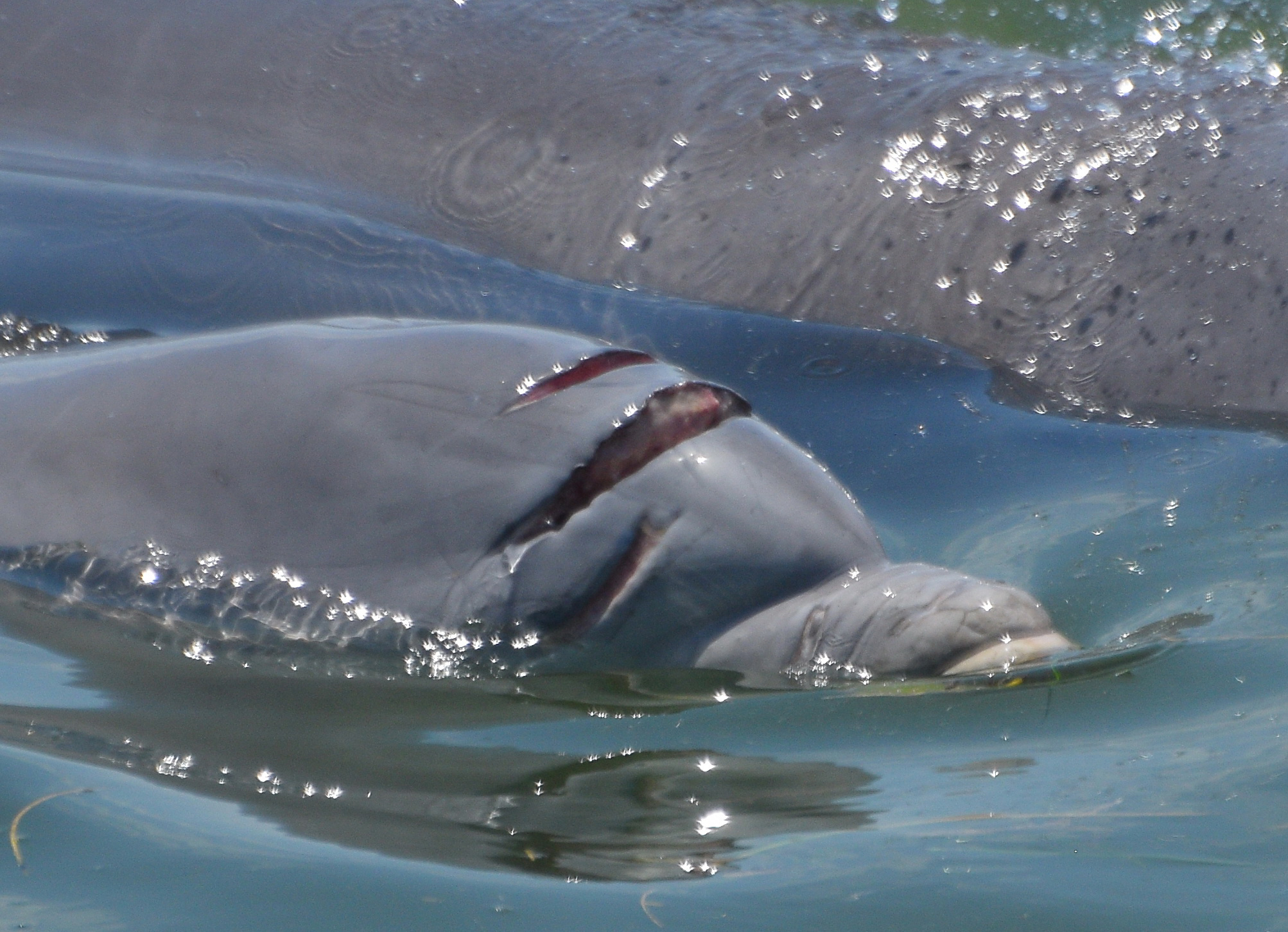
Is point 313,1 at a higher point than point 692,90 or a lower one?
higher

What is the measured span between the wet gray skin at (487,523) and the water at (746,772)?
0.26ft

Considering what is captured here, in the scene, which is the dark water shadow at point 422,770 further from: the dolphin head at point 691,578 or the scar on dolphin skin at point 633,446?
the scar on dolphin skin at point 633,446

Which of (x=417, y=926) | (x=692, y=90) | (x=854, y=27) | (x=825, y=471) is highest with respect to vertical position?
(x=854, y=27)

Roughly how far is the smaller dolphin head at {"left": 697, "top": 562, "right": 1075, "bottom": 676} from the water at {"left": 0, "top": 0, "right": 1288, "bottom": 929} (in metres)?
0.07

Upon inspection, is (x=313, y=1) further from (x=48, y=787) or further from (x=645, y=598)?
(x=48, y=787)

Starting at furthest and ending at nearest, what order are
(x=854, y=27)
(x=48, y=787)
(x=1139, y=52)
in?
(x=1139, y=52)
(x=854, y=27)
(x=48, y=787)

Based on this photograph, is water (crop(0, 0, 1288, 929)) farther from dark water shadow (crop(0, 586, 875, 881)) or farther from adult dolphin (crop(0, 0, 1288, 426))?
adult dolphin (crop(0, 0, 1288, 426))

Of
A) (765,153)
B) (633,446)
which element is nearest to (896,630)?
(633,446)

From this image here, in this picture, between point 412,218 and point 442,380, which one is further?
point 412,218

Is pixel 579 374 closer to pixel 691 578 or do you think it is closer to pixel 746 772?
pixel 691 578

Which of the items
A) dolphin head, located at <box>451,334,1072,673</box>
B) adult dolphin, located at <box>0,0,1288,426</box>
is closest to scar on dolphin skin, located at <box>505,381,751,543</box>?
dolphin head, located at <box>451,334,1072,673</box>

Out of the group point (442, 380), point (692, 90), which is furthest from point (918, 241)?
point (442, 380)

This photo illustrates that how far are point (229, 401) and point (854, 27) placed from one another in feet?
10.4

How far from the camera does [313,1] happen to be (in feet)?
16.5
